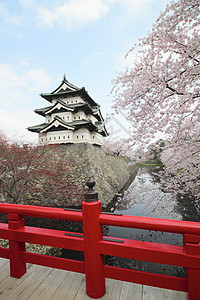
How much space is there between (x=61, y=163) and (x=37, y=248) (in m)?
6.91

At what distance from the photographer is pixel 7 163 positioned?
706 cm

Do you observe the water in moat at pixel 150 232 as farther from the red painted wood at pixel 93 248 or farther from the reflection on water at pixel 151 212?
the red painted wood at pixel 93 248

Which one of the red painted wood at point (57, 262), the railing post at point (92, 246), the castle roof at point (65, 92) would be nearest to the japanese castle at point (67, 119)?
the castle roof at point (65, 92)

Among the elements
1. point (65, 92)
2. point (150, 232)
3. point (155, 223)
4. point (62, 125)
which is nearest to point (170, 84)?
point (155, 223)

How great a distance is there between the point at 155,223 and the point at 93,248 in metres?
0.66

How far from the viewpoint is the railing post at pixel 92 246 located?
1470mm

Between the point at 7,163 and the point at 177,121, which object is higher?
the point at 177,121

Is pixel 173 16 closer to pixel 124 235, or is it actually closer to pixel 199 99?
pixel 199 99

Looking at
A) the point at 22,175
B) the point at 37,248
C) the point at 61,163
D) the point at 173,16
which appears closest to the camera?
the point at 173,16

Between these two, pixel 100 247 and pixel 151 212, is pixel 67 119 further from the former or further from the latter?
pixel 100 247

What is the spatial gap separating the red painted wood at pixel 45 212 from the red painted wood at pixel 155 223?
0.32 metres

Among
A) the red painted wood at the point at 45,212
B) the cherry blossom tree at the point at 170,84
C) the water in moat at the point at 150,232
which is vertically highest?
the cherry blossom tree at the point at 170,84

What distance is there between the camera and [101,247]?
1472mm

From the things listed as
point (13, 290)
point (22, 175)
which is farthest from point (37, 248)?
point (13, 290)
